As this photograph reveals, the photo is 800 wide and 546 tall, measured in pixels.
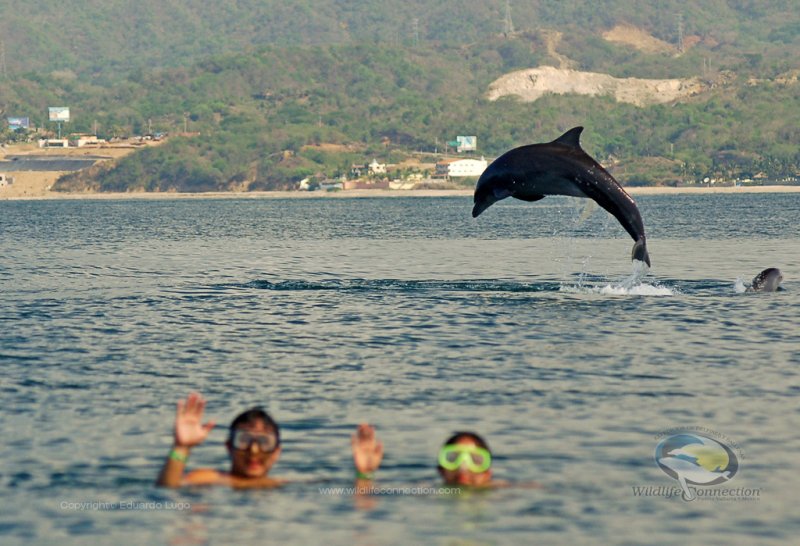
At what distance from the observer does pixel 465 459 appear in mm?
17562

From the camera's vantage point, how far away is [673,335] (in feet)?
118

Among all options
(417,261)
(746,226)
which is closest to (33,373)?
(417,261)

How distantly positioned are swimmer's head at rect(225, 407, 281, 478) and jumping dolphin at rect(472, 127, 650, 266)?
66.4 feet

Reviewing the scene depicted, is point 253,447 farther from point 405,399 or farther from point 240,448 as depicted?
point 405,399

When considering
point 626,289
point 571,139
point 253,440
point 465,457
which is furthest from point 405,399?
point 626,289

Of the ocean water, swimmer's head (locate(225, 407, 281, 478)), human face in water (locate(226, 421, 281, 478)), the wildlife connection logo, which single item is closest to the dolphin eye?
the ocean water

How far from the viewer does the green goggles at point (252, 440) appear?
16.9 m

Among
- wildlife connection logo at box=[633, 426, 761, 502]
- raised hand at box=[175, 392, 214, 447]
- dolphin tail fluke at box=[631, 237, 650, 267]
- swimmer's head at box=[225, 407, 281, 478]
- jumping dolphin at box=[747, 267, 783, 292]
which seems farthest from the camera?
jumping dolphin at box=[747, 267, 783, 292]

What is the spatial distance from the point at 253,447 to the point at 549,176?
21689 mm

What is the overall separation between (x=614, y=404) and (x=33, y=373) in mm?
12740

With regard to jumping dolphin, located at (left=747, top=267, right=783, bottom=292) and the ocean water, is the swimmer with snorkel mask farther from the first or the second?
jumping dolphin, located at (left=747, top=267, right=783, bottom=292)

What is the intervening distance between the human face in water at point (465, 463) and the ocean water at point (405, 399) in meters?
0.39

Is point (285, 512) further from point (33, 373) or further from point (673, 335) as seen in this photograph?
point (673, 335)

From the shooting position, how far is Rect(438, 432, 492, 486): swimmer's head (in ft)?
57.0
